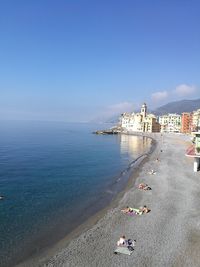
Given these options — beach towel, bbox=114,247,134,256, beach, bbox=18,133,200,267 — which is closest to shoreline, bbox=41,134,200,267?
beach, bbox=18,133,200,267

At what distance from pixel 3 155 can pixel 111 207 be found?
47388 mm

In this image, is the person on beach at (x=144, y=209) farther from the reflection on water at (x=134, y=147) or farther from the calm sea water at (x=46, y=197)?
the reflection on water at (x=134, y=147)

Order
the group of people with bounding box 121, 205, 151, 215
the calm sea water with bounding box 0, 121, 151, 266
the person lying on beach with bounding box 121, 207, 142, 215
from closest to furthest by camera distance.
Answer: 1. the calm sea water with bounding box 0, 121, 151, 266
2. the person lying on beach with bounding box 121, 207, 142, 215
3. the group of people with bounding box 121, 205, 151, 215

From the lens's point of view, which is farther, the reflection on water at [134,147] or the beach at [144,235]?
the reflection on water at [134,147]

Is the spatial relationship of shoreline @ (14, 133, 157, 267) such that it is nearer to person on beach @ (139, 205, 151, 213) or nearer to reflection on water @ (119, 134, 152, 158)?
person on beach @ (139, 205, 151, 213)

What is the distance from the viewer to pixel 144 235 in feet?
90.1

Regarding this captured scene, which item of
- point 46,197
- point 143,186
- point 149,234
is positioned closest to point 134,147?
point 143,186

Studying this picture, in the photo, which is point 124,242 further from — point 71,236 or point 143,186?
point 143,186

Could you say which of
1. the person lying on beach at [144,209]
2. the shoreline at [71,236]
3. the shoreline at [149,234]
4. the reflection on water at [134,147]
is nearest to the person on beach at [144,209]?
the person lying on beach at [144,209]

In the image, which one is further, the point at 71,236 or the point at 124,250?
the point at 71,236

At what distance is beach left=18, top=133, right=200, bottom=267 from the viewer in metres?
23.2

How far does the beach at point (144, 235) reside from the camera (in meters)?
23.2

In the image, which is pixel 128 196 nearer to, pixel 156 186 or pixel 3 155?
pixel 156 186

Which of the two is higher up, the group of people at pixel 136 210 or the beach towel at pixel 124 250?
the group of people at pixel 136 210
